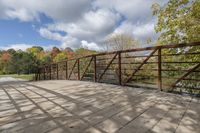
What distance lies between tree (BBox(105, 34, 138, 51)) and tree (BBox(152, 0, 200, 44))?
7802 millimetres

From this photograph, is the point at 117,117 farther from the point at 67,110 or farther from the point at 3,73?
the point at 3,73

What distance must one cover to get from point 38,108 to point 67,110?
0.47 meters

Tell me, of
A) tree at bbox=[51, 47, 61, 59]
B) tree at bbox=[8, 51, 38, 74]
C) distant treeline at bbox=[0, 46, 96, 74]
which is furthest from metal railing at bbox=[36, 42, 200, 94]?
tree at bbox=[51, 47, 61, 59]

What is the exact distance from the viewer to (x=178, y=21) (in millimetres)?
4926

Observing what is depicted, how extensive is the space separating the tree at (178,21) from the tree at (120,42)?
780cm

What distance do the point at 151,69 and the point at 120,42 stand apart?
35.8ft

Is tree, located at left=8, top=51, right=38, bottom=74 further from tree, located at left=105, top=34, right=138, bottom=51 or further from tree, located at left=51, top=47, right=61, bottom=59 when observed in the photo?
tree, located at left=105, top=34, right=138, bottom=51

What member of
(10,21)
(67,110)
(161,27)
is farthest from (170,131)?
(10,21)

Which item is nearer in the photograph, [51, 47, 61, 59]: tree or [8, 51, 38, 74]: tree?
[8, 51, 38, 74]: tree

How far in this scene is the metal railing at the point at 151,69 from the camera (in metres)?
3.36

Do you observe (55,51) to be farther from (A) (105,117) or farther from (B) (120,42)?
(A) (105,117)

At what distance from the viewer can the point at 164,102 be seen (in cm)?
257

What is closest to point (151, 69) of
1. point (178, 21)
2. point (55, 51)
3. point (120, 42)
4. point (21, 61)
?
point (178, 21)

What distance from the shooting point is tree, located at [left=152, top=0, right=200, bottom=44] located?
15.4 ft
